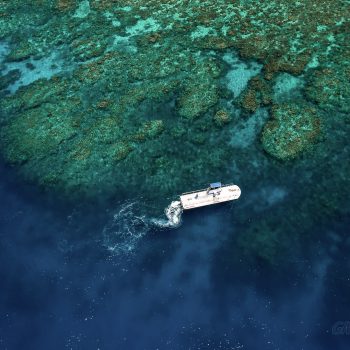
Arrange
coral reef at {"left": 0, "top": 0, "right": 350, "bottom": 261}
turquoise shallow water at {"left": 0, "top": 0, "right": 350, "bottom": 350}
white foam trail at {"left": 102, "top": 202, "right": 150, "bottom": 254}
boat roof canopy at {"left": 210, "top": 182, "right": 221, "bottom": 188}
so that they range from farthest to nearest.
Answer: coral reef at {"left": 0, "top": 0, "right": 350, "bottom": 261}, boat roof canopy at {"left": 210, "top": 182, "right": 221, "bottom": 188}, white foam trail at {"left": 102, "top": 202, "right": 150, "bottom": 254}, turquoise shallow water at {"left": 0, "top": 0, "right": 350, "bottom": 350}

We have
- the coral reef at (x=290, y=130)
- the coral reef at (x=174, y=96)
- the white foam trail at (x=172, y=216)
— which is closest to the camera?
the white foam trail at (x=172, y=216)

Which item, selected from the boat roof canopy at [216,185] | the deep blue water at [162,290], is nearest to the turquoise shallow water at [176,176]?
the deep blue water at [162,290]

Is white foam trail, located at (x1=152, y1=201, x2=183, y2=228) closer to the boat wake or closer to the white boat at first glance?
the boat wake

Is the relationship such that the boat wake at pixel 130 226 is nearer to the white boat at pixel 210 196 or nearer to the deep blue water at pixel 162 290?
the deep blue water at pixel 162 290

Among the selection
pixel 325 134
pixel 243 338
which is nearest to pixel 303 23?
pixel 325 134

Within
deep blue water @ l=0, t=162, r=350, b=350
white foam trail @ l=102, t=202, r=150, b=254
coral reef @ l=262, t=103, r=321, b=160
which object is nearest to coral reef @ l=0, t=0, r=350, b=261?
coral reef @ l=262, t=103, r=321, b=160
